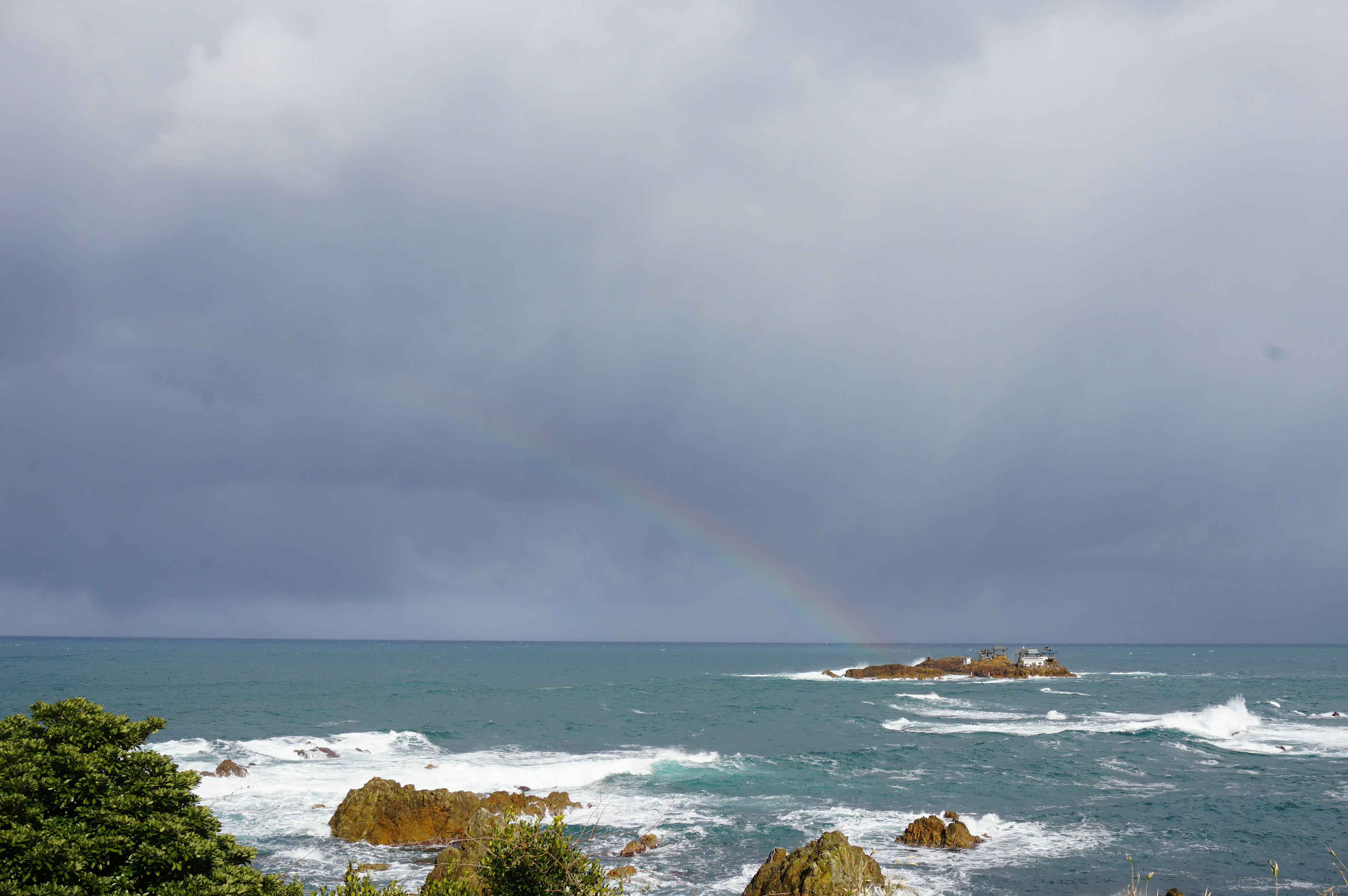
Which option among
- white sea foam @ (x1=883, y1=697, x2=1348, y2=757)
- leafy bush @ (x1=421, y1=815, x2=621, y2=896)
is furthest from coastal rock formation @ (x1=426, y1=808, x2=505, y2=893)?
white sea foam @ (x1=883, y1=697, x2=1348, y2=757)

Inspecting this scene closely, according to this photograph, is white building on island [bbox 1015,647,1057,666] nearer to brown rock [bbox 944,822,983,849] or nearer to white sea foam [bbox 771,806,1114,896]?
white sea foam [bbox 771,806,1114,896]

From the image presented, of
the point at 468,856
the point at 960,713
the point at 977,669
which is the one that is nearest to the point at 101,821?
the point at 468,856

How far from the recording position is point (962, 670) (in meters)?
125

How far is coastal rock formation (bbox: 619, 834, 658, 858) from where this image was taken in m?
26.9

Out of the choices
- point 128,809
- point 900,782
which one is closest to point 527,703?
point 900,782

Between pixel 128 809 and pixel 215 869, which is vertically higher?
pixel 128 809

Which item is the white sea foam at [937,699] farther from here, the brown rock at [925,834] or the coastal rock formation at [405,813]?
the coastal rock formation at [405,813]

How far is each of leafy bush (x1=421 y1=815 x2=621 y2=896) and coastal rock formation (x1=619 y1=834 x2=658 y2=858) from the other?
595 inches

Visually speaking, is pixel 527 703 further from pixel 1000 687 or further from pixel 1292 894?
pixel 1292 894

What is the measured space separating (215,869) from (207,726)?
6050 centimetres

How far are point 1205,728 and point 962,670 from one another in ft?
213

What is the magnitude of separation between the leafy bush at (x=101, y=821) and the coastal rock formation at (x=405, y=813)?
1794 cm

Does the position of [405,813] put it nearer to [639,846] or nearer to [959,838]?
[639,846]

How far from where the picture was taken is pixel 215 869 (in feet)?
34.8
